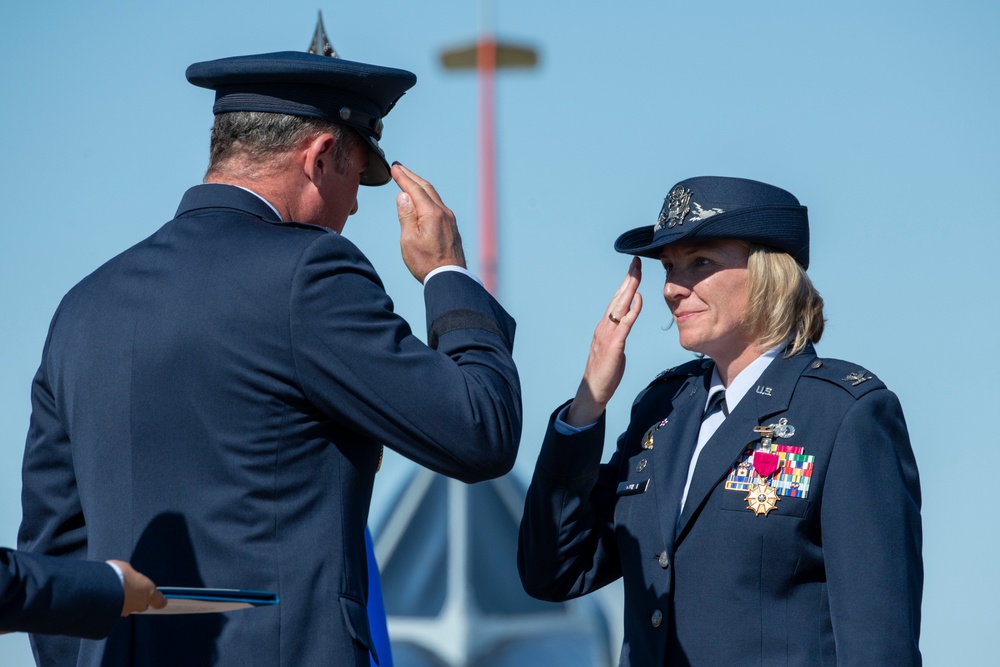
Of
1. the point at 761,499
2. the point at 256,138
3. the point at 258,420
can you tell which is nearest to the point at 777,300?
the point at 761,499

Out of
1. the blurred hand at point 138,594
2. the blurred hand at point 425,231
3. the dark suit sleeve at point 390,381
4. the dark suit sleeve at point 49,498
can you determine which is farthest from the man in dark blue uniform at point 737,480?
the blurred hand at point 138,594

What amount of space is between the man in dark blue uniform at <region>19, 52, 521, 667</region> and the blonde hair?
124 centimetres

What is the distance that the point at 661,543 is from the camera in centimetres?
398

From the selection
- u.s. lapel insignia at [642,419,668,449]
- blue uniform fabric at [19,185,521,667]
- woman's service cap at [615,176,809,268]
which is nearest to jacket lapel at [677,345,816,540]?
u.s. lapel insignia at [642,419,668,449]

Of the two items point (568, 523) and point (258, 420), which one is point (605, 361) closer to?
point (568, 523)

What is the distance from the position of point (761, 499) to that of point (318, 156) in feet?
5.18

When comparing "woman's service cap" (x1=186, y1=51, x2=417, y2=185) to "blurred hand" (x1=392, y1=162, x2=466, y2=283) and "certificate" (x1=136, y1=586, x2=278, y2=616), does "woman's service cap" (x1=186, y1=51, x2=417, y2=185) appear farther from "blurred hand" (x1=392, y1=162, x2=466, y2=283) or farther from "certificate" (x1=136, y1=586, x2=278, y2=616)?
"certificate" (x1=136, y1=586, x2=278, y2=616)

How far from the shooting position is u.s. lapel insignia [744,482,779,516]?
12.6 feet

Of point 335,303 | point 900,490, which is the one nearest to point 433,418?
point 335,303

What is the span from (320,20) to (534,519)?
6.00ft

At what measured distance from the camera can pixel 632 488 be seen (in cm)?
420

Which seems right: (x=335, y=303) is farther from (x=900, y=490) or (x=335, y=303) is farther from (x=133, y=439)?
(x=900, y=490)

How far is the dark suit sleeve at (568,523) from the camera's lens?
4059mm

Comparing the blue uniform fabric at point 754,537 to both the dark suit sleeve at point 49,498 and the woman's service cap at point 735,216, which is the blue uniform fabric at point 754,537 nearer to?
the woman's service cap at point 735,216
